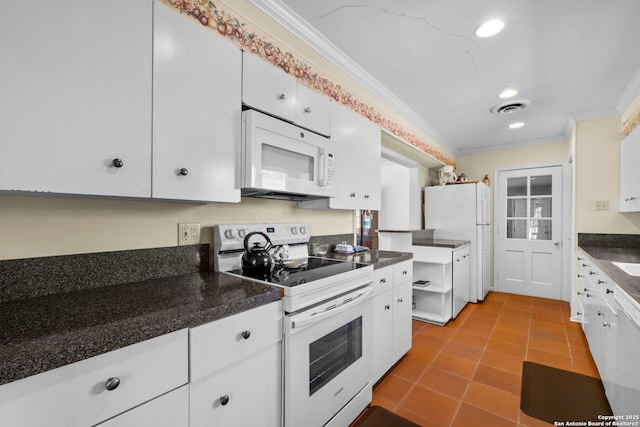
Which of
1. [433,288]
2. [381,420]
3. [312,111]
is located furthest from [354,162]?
[433,288]

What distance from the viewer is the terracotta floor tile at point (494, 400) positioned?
5.77 ft

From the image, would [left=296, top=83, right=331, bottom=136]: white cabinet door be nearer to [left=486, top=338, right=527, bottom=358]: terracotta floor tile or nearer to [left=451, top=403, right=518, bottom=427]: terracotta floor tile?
[left=451, top=403, right=518, bottom=427]: terracotta floor tile

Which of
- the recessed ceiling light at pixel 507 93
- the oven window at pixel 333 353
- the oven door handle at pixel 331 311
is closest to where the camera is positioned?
the oven door handle at pixel 331 311

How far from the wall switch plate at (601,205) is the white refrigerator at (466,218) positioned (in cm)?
114

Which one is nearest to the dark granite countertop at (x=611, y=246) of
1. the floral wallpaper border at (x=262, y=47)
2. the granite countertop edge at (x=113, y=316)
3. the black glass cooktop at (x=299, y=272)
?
the black glass cooktop at (x=299, y=272)

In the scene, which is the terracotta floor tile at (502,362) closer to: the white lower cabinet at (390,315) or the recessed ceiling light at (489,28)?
the white lower cabinet at (390,315)

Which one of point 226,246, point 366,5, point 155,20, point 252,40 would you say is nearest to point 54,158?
point 155,20

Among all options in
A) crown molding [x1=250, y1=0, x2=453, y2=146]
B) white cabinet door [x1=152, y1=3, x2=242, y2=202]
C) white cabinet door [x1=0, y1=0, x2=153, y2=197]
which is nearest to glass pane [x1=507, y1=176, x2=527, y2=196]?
crown molding [x1=250, y1=0, x2=453, y2=146]

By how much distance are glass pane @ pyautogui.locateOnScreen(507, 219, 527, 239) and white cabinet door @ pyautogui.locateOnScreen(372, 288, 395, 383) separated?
136 inches

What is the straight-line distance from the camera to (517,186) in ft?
14.6

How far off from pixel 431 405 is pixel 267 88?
85.3 inches

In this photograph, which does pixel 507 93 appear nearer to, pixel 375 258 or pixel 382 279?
pixel 375 258

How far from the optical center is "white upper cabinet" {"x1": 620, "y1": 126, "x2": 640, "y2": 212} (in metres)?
2.39

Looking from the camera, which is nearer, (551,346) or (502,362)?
(502,362)
